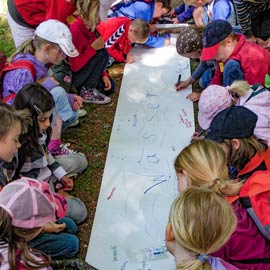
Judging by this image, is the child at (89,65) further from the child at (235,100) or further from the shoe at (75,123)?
the child at (235,100)

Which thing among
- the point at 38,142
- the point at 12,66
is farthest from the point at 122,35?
the point at 38,142

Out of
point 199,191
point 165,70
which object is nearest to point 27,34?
point 165,70

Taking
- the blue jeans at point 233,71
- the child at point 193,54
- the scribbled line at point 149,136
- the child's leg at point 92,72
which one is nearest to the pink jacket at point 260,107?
the blue jeans at point 233,71

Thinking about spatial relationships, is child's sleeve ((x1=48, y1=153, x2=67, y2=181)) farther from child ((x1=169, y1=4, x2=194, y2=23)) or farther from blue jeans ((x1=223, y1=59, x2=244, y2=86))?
child ((x1=169, y1=4, x2=194, y2=23))

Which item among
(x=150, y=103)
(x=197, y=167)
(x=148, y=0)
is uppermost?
(x=197, y=167)

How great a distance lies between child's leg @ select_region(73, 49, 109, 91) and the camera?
355 centimetres

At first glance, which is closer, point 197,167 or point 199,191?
point 199,191

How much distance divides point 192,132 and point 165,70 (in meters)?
0.91

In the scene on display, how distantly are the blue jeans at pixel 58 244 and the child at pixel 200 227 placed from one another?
840mm

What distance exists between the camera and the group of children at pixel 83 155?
1.63 m

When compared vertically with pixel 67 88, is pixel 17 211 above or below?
above

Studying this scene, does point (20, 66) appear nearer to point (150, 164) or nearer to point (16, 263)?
point (150, 164)

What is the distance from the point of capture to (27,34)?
329 cm

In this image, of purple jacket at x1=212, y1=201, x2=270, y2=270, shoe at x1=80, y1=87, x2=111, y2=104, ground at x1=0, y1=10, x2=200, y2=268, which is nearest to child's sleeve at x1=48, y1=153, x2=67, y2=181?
ground at x1=0, y1=10, x2=200, y2=268
